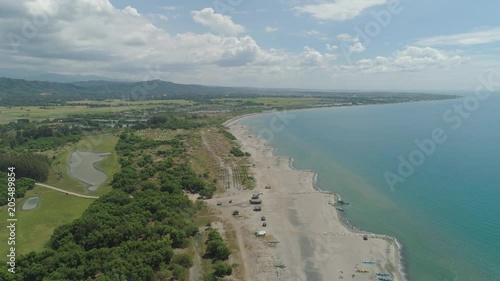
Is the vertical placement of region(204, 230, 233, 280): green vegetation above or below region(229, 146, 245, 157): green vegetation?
below

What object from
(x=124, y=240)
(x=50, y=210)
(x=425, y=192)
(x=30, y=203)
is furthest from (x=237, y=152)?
(x=124, y=240)

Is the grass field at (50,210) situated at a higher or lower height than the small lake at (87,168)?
higher

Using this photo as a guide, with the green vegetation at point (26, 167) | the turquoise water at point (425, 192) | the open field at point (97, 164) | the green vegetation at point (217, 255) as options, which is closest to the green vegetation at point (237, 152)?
the turquoise water at point (425, 192)

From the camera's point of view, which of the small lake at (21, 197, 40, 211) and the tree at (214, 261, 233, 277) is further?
the small lake at (21, 197, 40, 211)

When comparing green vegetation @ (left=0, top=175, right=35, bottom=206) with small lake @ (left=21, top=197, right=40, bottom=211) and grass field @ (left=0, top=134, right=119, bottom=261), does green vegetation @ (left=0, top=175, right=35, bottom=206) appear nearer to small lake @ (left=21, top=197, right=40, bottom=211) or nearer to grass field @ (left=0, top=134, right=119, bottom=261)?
grass field @ (left=0, top=134, right=119, bottom=261)

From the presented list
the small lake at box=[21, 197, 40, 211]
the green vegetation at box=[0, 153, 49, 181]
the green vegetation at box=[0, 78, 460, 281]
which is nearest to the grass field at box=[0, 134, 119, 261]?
the green vegetation at box=[0, 78, 460, 281]

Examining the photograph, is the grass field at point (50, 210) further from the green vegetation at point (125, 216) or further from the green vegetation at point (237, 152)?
the green vegetation at point (237, 152)

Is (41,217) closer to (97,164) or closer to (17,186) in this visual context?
(17,186)
